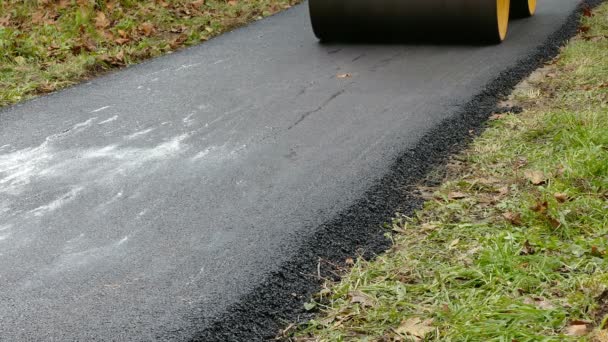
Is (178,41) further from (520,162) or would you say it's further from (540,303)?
(540,303)

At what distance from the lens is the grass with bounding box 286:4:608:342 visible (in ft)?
9.36

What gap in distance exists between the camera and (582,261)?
3219 mm

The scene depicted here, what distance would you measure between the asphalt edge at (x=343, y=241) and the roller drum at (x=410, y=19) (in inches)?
71.6

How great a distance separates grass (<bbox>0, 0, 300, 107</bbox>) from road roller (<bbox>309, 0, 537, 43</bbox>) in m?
1.62

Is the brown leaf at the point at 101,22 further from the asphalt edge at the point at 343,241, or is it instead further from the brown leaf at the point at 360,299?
the brown leaf at the point at 360,299

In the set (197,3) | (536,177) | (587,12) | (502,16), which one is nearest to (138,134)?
(536,177)

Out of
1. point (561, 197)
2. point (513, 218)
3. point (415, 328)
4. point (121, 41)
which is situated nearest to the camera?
point (415, 328)

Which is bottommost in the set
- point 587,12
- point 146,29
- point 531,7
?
point 587,12

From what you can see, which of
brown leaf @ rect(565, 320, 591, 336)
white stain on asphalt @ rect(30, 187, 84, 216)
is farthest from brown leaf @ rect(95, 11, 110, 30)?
brown leaf @ rect(565, 320, 591, 336)

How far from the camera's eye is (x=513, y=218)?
12.1 feet

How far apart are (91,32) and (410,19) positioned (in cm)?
357

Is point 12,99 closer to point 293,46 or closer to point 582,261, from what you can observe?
point 293,46

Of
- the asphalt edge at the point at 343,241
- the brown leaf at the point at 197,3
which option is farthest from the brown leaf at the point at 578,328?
the brown leaf at the point at 197,3

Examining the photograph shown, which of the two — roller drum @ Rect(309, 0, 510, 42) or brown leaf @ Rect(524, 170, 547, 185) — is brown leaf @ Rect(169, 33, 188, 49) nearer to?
roller drum @ Rect(309, 0, 510, 42)
